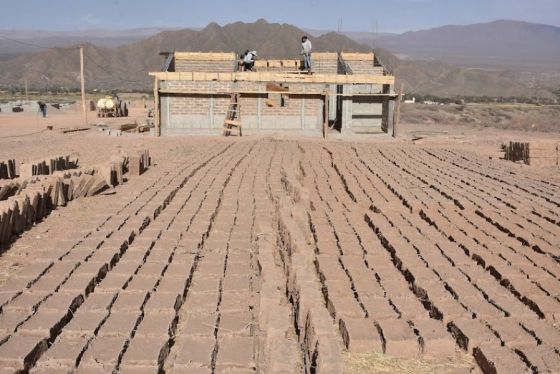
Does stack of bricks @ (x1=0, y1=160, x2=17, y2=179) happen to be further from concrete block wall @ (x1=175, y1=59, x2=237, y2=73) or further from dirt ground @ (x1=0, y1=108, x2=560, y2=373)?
concrete block wall @ (x1=175, y1=59, x2=237, y2=73)

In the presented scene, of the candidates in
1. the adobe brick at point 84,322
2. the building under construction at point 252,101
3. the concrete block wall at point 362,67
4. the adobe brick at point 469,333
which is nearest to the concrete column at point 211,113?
the building under construction at point 252,101

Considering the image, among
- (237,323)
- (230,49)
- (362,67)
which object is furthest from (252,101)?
(230,49)

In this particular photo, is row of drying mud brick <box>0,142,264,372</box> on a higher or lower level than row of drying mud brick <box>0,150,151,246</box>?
lower

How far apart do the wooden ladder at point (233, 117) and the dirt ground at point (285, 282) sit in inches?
360

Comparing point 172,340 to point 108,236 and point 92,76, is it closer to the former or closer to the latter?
point 108,236

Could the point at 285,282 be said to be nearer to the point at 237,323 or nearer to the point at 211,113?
the point at 237,323

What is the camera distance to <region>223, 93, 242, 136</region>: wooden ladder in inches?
641

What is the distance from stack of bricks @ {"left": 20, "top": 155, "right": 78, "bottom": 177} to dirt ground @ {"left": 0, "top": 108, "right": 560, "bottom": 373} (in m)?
1.29

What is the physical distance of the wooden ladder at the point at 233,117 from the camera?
53.4 ft

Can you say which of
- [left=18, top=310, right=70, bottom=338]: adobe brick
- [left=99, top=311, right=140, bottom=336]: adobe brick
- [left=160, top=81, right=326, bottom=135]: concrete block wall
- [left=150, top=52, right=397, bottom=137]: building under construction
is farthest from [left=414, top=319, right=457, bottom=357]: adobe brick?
[left=160, top=81, right=326, bottom=135]: concrete block wall

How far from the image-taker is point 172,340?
A: 3.09m

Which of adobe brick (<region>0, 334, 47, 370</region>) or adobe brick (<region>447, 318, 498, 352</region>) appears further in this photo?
adobe brick (<region>447, 318, 498, 352</region>)

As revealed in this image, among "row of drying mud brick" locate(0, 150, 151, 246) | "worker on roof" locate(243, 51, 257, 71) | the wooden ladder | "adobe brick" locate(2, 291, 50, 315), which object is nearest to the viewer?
"adobe brick" locate(2, 291, 50, 315)

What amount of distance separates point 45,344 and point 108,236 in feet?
6.01
